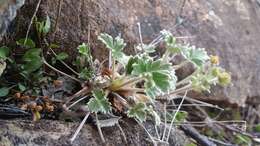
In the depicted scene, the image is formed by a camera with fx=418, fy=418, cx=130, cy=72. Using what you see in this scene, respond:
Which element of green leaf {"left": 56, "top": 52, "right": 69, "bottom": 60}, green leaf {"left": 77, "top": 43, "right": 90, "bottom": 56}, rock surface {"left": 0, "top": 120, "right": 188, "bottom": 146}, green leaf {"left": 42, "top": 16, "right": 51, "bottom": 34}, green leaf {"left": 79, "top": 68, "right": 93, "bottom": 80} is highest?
green leaf {"left": 42, "top": 16, "right": 51, "bottom": 34}

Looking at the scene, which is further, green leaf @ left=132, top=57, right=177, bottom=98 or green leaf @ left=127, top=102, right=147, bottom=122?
green leaf @ left=127, top=102, right=147, bottom=122

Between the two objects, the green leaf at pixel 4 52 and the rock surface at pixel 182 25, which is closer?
the green leaf at pixel 4 52

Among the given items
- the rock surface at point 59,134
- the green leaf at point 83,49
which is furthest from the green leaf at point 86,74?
the rock surface at point 59,134

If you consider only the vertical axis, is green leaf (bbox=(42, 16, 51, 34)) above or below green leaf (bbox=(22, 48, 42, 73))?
above

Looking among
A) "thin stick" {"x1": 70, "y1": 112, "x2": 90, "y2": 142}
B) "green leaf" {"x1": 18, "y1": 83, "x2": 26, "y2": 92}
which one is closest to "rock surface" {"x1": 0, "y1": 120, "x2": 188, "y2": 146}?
"thin stick" {"x1": 70, "y1": 112, "x2": 90, "y2": 142}

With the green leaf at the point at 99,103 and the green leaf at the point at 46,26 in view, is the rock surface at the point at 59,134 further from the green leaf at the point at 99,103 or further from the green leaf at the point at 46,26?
the green leaf at the point at 46,26

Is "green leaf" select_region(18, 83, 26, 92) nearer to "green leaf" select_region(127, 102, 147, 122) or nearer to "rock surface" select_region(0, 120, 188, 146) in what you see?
"rock surface" select_region(0, 120, 188, 146)
